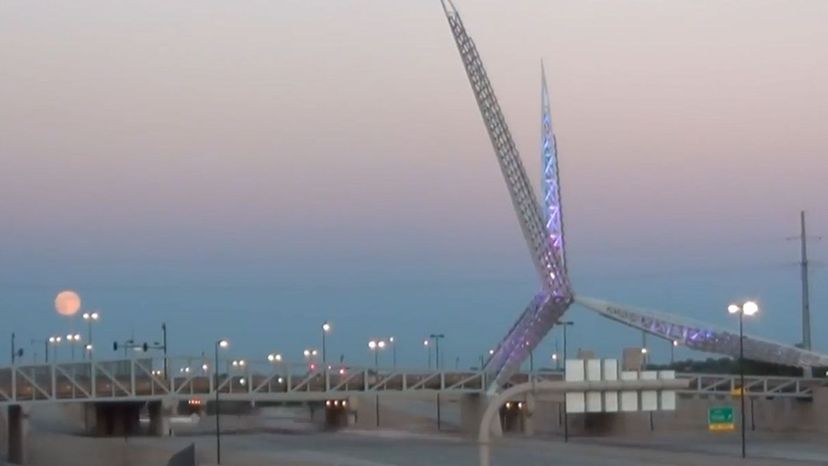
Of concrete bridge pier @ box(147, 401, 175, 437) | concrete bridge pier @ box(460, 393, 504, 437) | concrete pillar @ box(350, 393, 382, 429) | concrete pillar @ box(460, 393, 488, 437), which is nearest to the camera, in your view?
concrete bridge pier @ box(460, 393, 504, 437)

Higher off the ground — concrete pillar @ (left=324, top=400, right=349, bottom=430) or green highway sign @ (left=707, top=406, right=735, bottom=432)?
green highway sign @ (left=707, top=406, right=735, bottom=432)

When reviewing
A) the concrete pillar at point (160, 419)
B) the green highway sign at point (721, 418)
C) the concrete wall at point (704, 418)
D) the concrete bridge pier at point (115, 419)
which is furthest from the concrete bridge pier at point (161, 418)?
the green highway sign at point (721, 418)

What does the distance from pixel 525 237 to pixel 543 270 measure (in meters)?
3.21

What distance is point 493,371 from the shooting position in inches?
4144

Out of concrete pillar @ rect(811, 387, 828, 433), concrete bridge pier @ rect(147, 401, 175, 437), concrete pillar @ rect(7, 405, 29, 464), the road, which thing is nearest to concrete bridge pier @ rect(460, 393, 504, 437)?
the road

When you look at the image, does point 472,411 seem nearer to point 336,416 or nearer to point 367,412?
point 336,416

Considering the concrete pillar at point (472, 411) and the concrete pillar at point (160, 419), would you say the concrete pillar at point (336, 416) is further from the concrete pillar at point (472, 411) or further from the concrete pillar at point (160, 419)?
the concrete pillar at point (472, 411)

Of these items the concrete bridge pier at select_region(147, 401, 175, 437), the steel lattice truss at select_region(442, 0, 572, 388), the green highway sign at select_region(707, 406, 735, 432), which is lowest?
the concrete bridge pier at select_region(147, 401, 175, 437)

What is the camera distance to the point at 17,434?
90500 millimetres

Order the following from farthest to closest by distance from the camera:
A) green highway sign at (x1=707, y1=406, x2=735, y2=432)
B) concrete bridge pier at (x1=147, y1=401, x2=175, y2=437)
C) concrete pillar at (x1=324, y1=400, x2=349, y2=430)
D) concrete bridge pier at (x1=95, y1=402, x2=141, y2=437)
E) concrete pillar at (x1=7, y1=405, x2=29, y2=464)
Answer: concrete pillar at (x1=324, y1=400, x2=349, y2=430)
concrete bridge pier at (x1=95, y1=402, x2=141, y2=437)
concrete bridge pier at (x1=147, y1=401, x2=175, y2=437)
concrete pillar at (x1=7, y1=405, x2=29, y2=464)
green highway sign at (x1=707, y1=406, x2=735, y2=432)

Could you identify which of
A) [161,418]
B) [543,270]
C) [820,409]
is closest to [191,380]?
[161,418]

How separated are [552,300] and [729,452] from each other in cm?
2640

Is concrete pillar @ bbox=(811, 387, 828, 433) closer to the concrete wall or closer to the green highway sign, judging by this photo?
A: the concrete wall

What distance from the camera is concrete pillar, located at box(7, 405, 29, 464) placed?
293ft
